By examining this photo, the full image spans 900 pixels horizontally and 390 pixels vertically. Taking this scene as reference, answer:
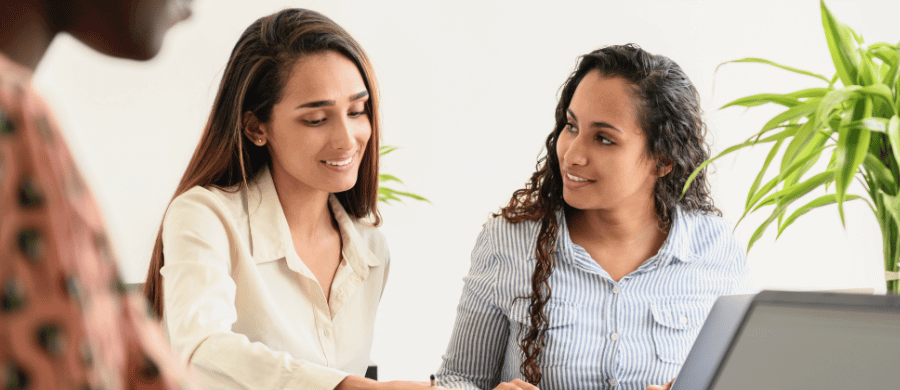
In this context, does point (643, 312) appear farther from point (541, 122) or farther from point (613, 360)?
point (541, 122)

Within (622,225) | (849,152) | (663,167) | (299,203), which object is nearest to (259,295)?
(299,203)

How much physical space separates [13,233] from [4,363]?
4 cm

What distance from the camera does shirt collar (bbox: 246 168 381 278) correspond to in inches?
58.9

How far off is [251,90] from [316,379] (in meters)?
0.63

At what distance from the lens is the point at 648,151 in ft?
5.45

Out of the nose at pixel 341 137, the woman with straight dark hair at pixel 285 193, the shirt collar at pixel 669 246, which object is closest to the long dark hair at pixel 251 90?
the woman with straight dark hair at pixel 285 193

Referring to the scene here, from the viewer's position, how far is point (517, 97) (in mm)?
3680

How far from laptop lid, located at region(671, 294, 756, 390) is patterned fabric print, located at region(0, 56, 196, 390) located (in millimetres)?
671

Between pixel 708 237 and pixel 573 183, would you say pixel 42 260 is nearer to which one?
pixel 573 183

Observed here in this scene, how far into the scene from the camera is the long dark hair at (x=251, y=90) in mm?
1458

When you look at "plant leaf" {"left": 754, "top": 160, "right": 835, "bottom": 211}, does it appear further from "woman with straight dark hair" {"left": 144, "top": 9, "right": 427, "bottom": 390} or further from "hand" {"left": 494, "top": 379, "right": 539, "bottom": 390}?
"woman with straight dark hair" {"left": 144, "top": 9, "right": 427, "bottom": 390}

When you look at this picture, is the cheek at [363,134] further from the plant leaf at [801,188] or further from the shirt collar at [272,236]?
the plant leaf at [801,188]

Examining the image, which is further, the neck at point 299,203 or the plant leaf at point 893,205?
the neck at point 299,203

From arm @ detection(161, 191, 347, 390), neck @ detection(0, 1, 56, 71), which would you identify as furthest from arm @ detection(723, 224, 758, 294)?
neck @ detection(0, 1, 56, 71)
